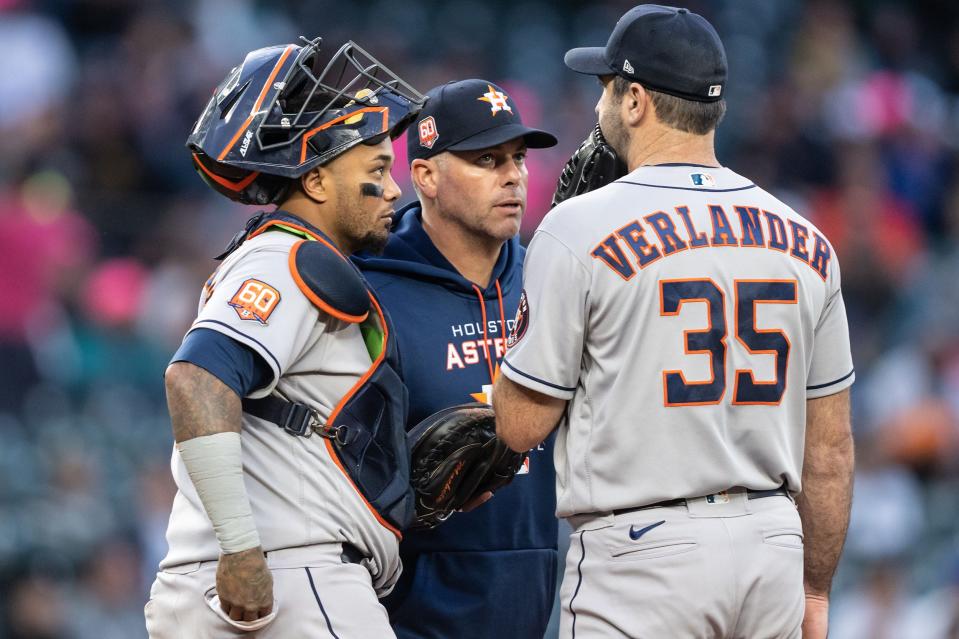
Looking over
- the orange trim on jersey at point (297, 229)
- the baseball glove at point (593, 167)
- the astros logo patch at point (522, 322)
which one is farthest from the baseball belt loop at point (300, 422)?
the baseball glove at point (593, 167)

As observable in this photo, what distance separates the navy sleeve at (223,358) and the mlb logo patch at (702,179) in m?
1.09

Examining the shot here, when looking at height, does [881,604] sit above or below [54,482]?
below

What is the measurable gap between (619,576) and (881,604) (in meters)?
4.95

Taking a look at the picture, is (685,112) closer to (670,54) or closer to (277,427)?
(670,54)

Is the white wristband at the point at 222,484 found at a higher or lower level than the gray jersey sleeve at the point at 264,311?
lower

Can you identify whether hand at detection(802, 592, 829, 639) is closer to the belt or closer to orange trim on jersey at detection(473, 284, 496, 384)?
the belt

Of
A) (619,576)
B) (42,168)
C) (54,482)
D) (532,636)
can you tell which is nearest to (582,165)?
(619,576)

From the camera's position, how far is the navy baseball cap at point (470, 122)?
422 centimetres

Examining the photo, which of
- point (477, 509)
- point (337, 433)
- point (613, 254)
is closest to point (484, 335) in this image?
point (477, 509)

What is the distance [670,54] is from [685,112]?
0.14m

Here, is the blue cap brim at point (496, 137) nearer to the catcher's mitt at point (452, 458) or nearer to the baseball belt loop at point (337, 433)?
the catcher's mitt at point (452, 458)

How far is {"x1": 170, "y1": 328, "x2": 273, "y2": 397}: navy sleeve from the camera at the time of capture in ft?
10.1

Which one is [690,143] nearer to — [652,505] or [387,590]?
[652,505]

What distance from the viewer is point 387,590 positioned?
11.9 feet
